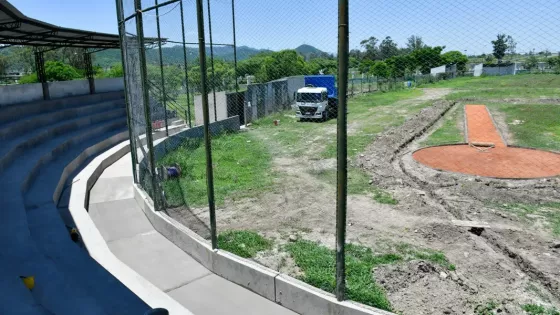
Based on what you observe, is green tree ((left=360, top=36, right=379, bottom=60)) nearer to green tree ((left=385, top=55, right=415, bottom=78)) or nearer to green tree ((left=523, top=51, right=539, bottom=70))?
green tree ((left=385, top=55, right=415, bottom=78))

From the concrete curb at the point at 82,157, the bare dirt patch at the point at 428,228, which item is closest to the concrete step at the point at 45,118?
the concrete curb at the point at 82,157

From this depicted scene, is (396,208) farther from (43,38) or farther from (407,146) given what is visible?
(43,38)

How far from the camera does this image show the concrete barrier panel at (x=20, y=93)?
525 inches

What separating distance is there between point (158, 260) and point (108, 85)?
18.8m

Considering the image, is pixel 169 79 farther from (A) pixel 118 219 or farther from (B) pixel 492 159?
(B) pixel 492 159

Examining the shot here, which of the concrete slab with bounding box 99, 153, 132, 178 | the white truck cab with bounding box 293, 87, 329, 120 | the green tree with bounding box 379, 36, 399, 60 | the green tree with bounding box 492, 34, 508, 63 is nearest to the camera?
the green tree with bounding box 492, 34, 508, 63

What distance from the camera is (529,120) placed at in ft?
61.1

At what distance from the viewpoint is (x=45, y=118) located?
12484mm

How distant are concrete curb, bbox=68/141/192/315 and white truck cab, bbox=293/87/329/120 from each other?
12.6 m

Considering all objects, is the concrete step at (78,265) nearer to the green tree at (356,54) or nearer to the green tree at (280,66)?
the green tree at (356,54)

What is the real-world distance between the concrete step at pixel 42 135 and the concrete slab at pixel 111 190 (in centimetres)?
171

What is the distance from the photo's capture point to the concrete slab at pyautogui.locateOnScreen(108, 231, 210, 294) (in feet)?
16.8

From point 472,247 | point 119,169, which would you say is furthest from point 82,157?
point 472,247

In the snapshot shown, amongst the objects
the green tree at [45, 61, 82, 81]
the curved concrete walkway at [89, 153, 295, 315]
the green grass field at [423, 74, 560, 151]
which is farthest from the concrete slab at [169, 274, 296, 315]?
the green tree at [45, 61, 82, 81]
